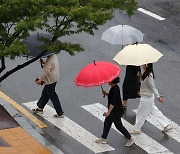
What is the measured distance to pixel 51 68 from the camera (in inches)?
460

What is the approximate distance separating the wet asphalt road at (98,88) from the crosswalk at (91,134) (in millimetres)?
109

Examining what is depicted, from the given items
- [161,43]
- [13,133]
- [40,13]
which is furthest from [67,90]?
[40,13]

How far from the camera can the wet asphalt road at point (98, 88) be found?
11398mm

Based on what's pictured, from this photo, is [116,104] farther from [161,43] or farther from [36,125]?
[161,43]

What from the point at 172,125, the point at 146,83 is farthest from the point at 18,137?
the point at 172,125

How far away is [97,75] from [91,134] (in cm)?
181

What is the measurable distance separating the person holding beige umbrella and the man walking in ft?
4.53

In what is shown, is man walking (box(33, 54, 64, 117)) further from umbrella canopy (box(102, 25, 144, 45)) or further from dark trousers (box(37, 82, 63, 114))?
umbrella canopy (box(102, 25, 144, 45))

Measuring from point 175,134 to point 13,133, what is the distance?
120 inches

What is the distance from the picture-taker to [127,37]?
12.6m

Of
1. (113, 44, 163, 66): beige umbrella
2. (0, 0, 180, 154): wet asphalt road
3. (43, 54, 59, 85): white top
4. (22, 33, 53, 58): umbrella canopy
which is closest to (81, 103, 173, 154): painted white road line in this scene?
(0, 0, 180, 154): wet asphalt road

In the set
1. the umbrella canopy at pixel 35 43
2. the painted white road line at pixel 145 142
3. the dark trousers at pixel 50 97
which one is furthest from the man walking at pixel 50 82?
the umbrella canopy at pixel 35 43

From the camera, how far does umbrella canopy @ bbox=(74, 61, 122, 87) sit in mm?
10070

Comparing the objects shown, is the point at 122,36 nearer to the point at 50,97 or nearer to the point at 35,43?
the point at 50,97
